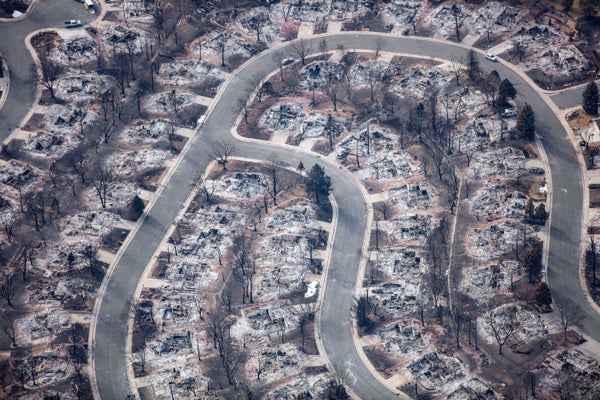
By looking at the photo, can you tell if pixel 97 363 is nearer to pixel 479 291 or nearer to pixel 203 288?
pixel 203 288

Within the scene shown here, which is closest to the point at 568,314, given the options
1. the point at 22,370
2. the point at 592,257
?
the point at 592,257

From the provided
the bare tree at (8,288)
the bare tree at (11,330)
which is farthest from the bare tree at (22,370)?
the bare tree at (8,288)

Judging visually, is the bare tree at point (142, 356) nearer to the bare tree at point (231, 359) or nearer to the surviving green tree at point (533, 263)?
the bare tree at point (231, 359)

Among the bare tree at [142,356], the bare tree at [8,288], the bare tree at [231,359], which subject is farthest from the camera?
the bare tree at [8,288]

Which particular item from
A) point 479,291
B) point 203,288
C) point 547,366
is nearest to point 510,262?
point 479,291

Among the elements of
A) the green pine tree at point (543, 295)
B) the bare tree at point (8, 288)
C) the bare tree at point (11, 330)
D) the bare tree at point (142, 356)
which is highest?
the green pine tree at point (543, 295)

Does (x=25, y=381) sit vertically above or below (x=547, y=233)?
below
